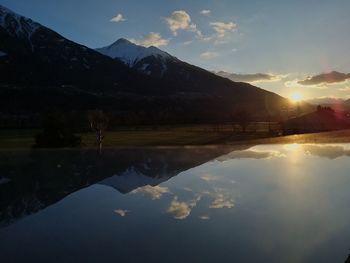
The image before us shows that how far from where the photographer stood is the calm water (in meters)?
12.5

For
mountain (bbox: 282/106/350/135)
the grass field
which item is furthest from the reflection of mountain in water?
mountain (bbox: 282/106/350/135)

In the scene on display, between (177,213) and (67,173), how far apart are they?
1639 cm

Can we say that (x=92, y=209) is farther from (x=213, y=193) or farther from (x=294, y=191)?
(x=294, y=191)

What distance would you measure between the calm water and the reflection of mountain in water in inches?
3.2

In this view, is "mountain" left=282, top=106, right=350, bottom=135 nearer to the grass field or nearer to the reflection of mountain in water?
the grass field

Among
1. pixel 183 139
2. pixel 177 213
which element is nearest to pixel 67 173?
pixel 177 213

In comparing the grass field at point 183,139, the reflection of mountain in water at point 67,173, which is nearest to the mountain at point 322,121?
the grass field at point 183,139

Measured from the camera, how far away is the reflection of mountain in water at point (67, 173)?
2197 cm

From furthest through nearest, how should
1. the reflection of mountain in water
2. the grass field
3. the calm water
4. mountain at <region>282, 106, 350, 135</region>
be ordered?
1. mountain at <region>282, 106, 350, 135</region>
2. the grass field
3. the reflection of mountain in water
4. the calm water

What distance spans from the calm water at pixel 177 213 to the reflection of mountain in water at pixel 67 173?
8cm

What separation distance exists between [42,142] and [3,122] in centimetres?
7380

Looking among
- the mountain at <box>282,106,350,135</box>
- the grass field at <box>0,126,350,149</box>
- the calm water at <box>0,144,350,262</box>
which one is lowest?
the calm water at <box>0,144,350,262</box>

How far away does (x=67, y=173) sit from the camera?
3209 centimetres

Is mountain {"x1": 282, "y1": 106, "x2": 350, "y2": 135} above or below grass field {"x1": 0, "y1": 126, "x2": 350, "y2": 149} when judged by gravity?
above
